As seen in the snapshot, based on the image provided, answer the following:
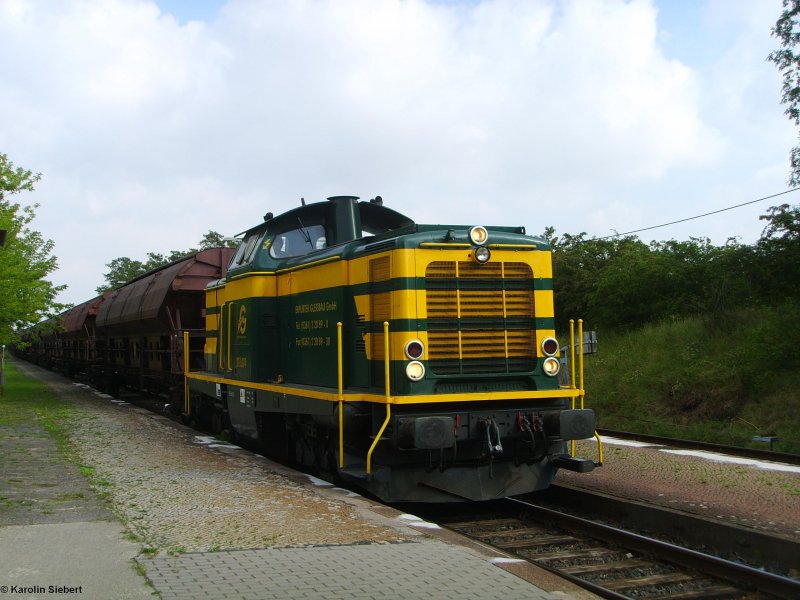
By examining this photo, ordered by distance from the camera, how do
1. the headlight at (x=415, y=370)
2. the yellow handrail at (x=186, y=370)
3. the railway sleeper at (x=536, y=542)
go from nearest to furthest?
the railway sleeper at (x=536, y=542)
the headlight at (x=415, y=370)
the yellow handrail at (x=186, y=370)

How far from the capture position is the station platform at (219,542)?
4648 millimetres

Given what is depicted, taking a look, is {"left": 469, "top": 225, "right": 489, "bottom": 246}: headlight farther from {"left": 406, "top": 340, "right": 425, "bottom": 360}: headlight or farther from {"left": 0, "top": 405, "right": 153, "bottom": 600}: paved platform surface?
{"left": 0, "top": 405, "right": 153, "bottom": 600}: paved platform surface

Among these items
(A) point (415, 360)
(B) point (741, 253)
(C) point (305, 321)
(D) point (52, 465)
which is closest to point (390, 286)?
(A) point (415, 360)

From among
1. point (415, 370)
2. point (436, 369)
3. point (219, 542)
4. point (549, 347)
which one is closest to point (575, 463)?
point (549, 347)

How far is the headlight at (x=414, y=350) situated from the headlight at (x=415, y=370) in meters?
0.05

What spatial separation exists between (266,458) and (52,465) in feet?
9.06

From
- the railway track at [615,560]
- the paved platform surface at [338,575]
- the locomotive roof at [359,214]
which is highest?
the locomotive roof at [359,214]

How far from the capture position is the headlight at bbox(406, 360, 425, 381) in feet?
24.0

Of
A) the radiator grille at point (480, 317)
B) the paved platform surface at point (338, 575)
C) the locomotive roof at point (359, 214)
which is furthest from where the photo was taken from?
the locomotive roof at point (359, 214)

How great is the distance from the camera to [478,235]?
25.4 feet

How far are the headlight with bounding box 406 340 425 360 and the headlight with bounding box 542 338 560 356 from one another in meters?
1.47

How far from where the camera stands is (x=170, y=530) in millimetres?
6086

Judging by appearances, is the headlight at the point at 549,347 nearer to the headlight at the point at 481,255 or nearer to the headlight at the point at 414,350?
the headlight at the point at 481,255

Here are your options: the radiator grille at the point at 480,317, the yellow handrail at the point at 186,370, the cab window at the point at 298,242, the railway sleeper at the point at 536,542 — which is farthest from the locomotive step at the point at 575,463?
the yellow handrail at the point at 186,370
